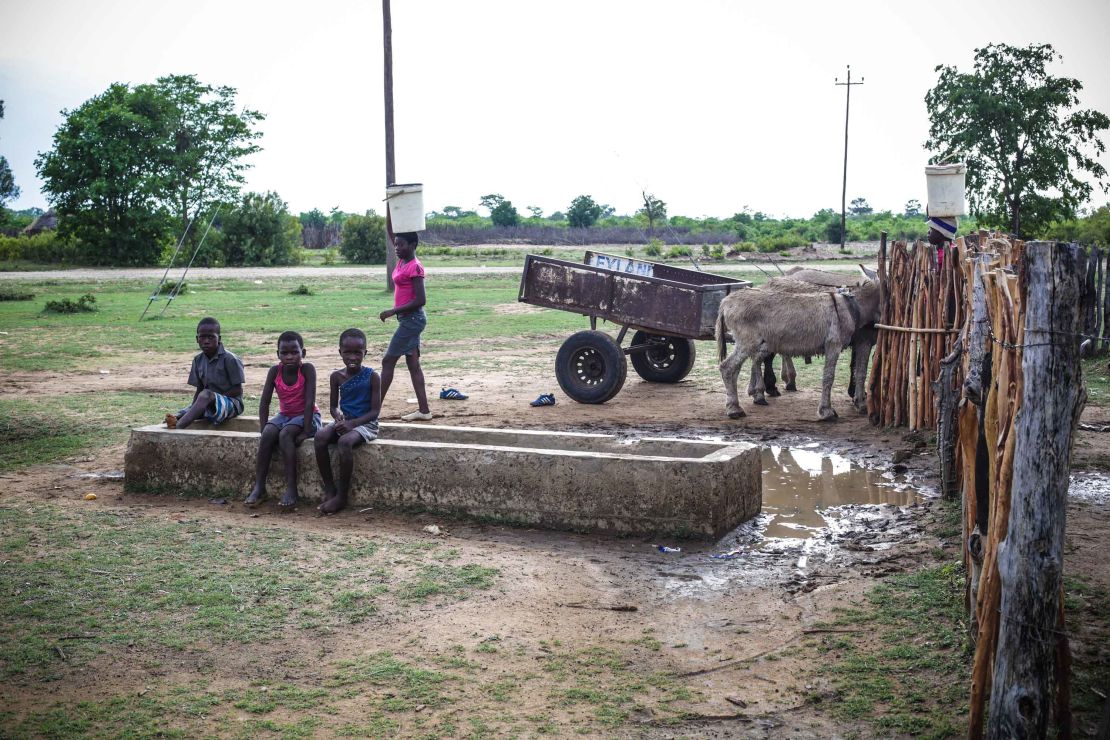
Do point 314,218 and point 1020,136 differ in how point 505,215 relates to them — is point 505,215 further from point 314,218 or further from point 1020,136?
point 1020,136

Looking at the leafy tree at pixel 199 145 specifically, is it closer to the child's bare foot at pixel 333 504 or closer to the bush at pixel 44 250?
the bush at pixel 44 250

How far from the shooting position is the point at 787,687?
411cm

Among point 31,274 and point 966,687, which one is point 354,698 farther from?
point 31,274

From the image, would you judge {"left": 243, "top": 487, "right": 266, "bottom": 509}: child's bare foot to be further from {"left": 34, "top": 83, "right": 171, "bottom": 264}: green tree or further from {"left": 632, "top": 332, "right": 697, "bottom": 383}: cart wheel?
{"left": 34, "top": 83, "right": 171, "bottom": 264}: green tree

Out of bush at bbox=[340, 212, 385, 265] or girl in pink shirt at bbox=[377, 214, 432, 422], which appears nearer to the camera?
girl in pink shirt at bbox=[377, 214, 432, 422]

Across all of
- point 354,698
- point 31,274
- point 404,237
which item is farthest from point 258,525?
point 31,274

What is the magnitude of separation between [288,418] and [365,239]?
37715 mm

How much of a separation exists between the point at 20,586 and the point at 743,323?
22.9ft

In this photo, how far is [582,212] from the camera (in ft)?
216

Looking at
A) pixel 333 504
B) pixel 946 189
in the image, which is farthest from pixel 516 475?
pixel 946 189

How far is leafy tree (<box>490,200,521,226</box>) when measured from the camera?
67938 mm


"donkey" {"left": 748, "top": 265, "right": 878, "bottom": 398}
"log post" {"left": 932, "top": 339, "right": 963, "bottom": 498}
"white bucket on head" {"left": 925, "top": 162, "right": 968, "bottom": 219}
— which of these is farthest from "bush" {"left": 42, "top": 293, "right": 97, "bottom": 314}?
"log post" {"left": 932, "top": 339, "right": 963, "bottom": 498}

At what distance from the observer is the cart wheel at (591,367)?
10.9 metres

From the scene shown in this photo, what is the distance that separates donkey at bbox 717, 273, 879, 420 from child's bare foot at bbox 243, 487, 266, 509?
496 cm
